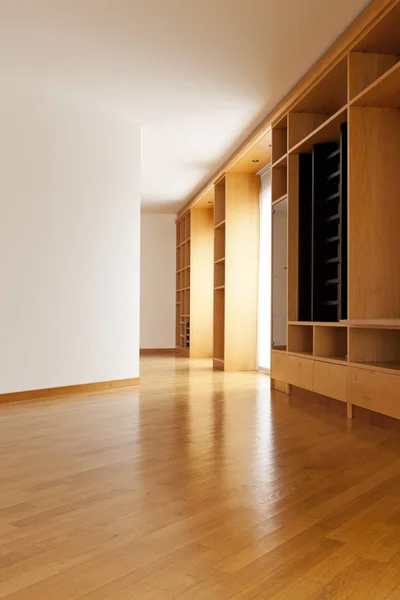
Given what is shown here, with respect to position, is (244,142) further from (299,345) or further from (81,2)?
(81,2)

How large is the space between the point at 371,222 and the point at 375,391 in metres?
1.12

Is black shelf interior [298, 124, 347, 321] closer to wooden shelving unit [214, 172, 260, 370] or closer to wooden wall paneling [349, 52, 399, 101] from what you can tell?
wooden wall paneling [349, 52, 399, 101]

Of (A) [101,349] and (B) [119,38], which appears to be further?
(A) [101,349]

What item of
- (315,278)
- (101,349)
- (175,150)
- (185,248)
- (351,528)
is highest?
(175,150)

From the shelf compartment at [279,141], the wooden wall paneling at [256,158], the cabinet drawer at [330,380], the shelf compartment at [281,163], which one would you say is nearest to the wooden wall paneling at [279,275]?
the shelf compartment at [281,163]

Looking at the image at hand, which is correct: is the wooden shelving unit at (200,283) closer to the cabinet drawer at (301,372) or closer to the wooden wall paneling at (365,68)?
the cabinet drawer at (301,372)

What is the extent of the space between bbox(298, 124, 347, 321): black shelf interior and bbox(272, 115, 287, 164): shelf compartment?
19.6 inches

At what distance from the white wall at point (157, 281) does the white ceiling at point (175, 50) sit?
5904 mm

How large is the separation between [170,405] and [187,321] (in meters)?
6.66

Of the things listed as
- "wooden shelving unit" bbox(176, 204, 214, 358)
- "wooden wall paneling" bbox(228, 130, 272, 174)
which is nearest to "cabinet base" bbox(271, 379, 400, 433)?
"wooden wall paneling" bbox(228, 130, 272, 174)

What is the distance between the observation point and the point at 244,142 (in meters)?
7.25

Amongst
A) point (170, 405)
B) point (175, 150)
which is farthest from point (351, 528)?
point (175, 150)

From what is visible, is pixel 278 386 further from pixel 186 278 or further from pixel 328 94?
pixel 186 278

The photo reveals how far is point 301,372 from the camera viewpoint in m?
5.19
